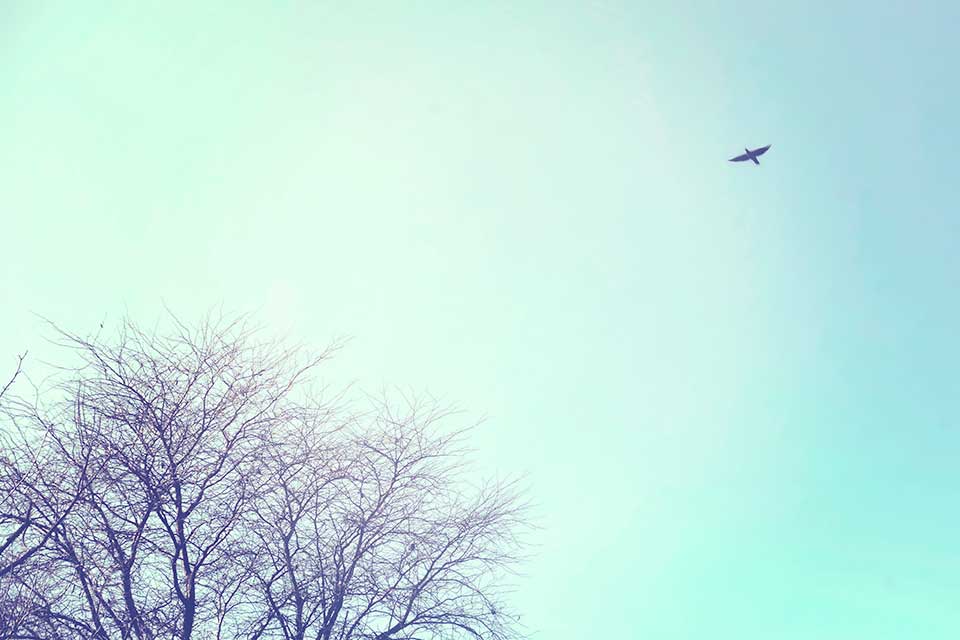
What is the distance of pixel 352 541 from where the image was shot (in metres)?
11.5

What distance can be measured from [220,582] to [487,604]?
3.98 metres

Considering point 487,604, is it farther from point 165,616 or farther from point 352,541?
point 165,616

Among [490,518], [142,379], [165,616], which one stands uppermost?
[142,379]

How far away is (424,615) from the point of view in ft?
37.7

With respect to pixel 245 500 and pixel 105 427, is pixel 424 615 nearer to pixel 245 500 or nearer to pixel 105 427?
pixel 245 500

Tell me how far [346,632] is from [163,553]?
2830 mm

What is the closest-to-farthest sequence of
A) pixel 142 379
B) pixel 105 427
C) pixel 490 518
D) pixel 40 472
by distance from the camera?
pixel 40 472
pixel 105 427
pixel 142 379
pixel 490 518

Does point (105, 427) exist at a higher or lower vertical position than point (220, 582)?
higher

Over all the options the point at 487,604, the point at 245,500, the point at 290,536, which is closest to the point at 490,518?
the point at 487,604

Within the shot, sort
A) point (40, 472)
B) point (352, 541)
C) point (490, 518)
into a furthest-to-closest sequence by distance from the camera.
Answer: point (490, 518) < point (352, 541) < point (40, 472)

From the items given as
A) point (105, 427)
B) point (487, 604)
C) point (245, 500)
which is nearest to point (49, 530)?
point (105, 427)

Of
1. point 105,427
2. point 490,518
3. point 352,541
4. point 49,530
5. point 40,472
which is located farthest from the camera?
point 490,518

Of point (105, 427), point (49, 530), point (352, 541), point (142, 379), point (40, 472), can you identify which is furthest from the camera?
point (352, 541)

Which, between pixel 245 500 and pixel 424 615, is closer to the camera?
pixel 245 500
